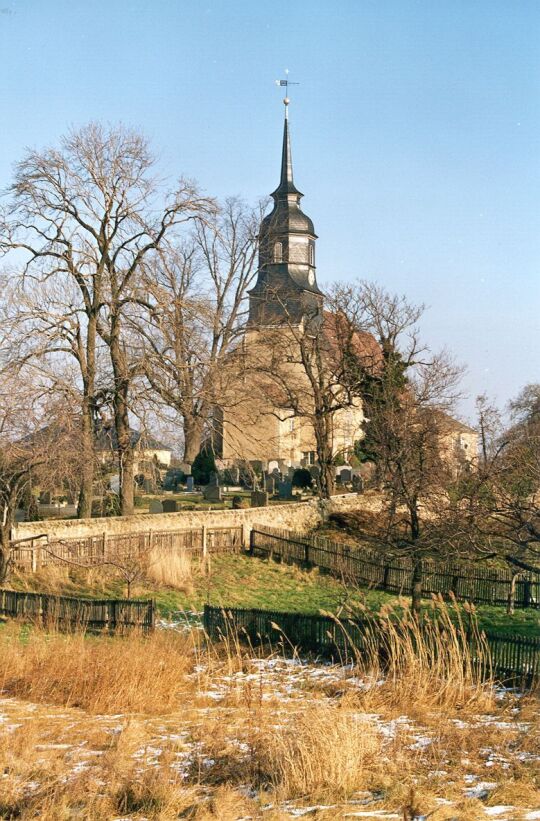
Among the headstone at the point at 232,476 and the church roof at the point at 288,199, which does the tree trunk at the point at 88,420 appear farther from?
the church roof at the point at 288,199

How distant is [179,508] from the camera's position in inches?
1227

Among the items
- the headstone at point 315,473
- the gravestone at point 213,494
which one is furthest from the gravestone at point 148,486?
the headstone at point 315,473

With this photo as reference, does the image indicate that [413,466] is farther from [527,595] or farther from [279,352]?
[279,352]

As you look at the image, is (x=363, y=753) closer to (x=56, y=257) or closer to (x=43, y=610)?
(x=43, y=610)

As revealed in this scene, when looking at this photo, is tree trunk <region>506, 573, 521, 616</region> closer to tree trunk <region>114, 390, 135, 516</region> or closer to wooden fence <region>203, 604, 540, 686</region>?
wooden fence <region>203, 604, 540, 686</region>

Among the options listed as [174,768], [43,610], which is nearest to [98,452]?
[43,610]

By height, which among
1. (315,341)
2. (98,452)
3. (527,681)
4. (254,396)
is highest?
(315,341)

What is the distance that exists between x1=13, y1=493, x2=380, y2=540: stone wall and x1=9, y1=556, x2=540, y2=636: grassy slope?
1.51 meters

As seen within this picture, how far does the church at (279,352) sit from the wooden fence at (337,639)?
14500 millimetres

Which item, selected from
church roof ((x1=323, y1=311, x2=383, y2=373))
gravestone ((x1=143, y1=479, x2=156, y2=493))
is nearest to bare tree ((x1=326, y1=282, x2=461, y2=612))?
church roof ((x1=323, y1=311, x2=383, y2=373))

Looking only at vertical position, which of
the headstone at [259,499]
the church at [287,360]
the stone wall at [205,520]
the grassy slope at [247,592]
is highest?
the church at [287,360]

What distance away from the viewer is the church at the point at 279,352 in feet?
108

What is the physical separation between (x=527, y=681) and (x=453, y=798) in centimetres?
518

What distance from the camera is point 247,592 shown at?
22328 mm
